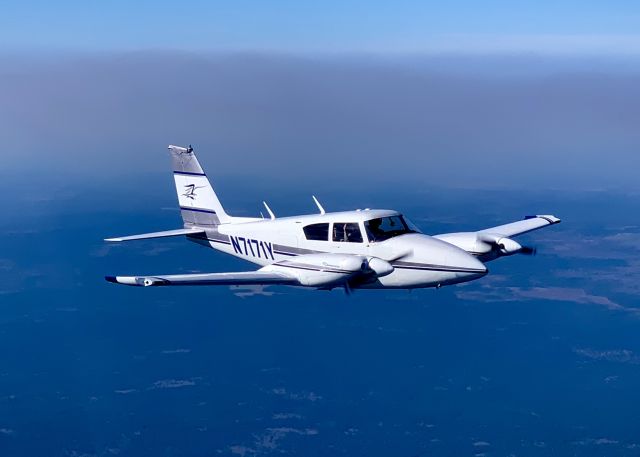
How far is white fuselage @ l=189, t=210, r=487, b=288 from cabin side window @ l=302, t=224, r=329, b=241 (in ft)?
0.39

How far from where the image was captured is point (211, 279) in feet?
117

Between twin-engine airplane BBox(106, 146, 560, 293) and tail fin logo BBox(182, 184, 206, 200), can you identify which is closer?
twin-engine airplane BBox(106, 146, 560, 293)

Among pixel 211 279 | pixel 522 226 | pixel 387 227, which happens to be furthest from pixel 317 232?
pixel 522 226

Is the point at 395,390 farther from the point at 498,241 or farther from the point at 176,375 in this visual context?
the point at 498,241

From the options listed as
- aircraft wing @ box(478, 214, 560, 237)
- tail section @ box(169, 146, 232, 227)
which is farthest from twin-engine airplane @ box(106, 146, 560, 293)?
tail section @ box(169, 146, 232, 227)

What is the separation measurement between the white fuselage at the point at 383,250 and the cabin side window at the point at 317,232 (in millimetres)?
120

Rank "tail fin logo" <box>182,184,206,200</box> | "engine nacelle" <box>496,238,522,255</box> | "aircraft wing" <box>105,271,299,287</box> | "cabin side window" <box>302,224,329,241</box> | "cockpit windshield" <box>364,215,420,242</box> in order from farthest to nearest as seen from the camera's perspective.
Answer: "tail fin logo" <box>182,184,206,200</box> < "cabin side window" <box>302,224,329,241</box> < "engine nacelle" <box>496,238,522,255</box> < "cockpit windshield" <box>364,215,420,242</box> < "aircraft wing" <box>105,271,299,287</box>

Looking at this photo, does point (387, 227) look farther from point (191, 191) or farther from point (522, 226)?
point (191, 191)

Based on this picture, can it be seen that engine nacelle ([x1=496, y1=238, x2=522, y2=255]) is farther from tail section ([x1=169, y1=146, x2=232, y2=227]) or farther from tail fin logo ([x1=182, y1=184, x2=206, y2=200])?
tail fin logo ([x1=182, y1=184, x2=206, y2=200])

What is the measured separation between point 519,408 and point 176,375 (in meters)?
90.4

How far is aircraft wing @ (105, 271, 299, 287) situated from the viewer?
111ft

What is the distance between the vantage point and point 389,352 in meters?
199

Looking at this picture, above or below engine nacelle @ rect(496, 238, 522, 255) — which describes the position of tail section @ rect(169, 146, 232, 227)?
above

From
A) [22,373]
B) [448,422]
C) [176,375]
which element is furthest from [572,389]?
[22,373]
